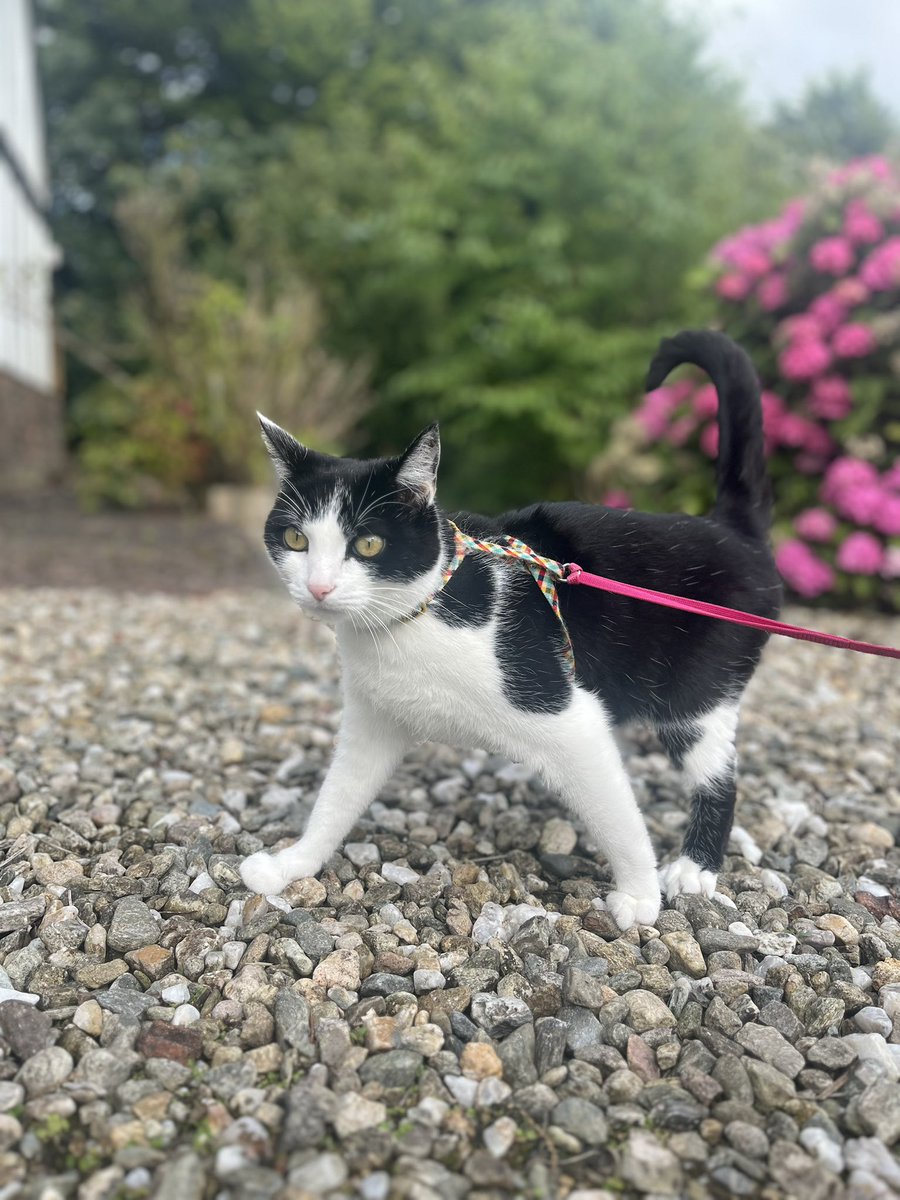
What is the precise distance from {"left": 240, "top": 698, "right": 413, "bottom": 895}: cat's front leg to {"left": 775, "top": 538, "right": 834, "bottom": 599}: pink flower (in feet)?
15.4

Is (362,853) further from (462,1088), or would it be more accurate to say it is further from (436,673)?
(462,1088)

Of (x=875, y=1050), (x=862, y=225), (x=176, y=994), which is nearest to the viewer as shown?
(x=875, y=1050)

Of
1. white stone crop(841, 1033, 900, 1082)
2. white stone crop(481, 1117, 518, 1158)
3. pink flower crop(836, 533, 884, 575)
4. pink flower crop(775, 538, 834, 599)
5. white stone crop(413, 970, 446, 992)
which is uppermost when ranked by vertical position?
white stone crop(841, 1033, 900, 1082)

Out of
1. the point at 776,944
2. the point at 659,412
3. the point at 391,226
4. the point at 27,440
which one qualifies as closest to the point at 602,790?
the point at 776,944

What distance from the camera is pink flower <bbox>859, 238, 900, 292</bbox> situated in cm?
606

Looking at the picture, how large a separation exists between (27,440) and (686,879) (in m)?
14.5

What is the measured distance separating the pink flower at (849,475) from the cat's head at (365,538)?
15.8 feet

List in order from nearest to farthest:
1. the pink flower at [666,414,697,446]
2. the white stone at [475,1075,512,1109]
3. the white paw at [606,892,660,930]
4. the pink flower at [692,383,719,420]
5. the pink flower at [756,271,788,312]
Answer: the white stone at [475,1075,512,1109]
the white paw at [606,892,660,930]
the pink flower at [692,383,719,420]
the pink flower at [756,271,788,312]
the pink flower at [666,414,697,446]

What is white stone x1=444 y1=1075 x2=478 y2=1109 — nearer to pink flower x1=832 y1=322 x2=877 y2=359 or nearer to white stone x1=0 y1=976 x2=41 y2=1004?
white stone x1=0 y1=976 x2=41 y2=1004

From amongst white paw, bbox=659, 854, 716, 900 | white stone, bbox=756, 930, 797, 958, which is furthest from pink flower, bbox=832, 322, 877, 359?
white stone, bbox=756, 930, 797, 958

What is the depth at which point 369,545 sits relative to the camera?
192 cm

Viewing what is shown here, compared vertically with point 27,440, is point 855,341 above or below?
above

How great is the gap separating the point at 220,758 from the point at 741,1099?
6.45 feet

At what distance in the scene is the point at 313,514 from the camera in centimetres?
194
